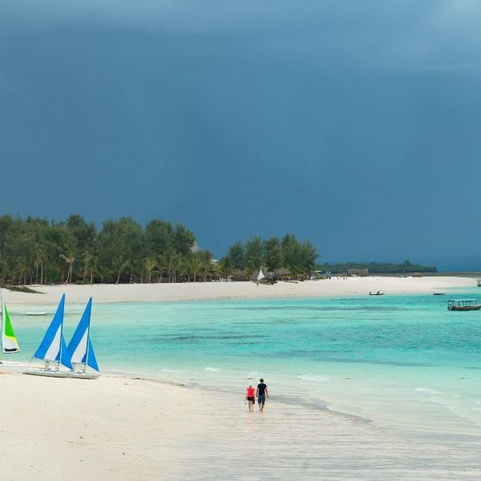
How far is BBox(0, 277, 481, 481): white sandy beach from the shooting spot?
15.9m

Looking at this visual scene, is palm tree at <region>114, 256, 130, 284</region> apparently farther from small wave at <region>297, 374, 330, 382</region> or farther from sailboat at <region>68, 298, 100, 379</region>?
sailboat at <region>68, 298, 100, 379</region>

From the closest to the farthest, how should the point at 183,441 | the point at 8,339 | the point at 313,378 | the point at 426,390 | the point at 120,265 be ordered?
the point at 183,441 → the point at 426,390 → the point at 313,378 → the point at 8,339 → the point at 120,265

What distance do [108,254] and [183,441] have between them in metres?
A: 120

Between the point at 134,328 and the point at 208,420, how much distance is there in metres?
41.1

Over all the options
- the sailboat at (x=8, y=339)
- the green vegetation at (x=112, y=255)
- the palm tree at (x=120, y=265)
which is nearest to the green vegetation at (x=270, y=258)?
the green vegetation at (x=112, y=255)

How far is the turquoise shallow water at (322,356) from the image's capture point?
26312mm

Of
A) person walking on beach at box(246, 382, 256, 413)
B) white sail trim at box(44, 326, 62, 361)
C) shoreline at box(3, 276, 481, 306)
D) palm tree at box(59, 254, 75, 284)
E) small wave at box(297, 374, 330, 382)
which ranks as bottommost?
small wave at box(297, 374, 330, 382)

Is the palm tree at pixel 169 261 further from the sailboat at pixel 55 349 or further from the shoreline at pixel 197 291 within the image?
the sailboat at pixel 55 349

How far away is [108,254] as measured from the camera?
5404 inches

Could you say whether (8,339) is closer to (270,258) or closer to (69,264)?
(69,264)

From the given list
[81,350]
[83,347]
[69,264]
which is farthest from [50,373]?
[69,264]

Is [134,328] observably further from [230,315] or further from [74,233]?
[74,233]

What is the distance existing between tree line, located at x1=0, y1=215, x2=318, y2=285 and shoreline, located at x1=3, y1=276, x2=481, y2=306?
31.1ft

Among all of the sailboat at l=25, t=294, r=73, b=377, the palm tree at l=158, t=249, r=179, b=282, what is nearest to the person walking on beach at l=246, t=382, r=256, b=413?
the sailboat at l=25, t=294, r=73, b=377
